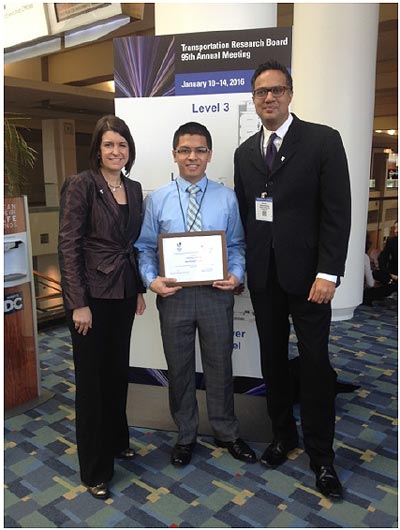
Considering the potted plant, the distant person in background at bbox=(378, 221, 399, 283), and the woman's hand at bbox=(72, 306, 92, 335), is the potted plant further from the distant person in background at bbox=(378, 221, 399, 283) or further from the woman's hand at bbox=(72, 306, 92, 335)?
the distant person in background at bbox=(378, 221, 399, 283)

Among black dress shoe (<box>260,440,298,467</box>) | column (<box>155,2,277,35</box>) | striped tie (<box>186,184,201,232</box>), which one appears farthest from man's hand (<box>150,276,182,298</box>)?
column (<box>155,2,277,35</box>)

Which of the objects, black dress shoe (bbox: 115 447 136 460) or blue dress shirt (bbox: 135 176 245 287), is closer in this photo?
blue dress shirt (bbox: 135 176 245 287)

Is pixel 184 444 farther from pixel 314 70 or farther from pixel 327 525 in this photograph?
pixel 314 70

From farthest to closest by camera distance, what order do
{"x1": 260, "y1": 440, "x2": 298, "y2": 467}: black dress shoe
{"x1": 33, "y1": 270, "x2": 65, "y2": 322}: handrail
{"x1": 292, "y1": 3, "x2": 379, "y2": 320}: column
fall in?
1. {"x1": 33, "y1": 270, "x2": 65, "y2": 322}: handrail
2. {"x1": 292, "y1": 3, "x2": 379, "y2": 320}: column
3. {"x1": 260, "y1": 440, "x2": 298, "y2": 467}: black dress shoe

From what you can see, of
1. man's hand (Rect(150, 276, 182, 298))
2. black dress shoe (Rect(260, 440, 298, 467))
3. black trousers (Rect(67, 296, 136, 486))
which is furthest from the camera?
black dress shoe (Rect(260, 440, 298, 467))

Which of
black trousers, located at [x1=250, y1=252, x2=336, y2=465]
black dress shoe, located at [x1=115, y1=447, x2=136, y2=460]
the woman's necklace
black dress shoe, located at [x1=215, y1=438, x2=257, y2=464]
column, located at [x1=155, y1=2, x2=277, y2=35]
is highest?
column, located at [x1=155, y1=2, x2=277, y2=35]

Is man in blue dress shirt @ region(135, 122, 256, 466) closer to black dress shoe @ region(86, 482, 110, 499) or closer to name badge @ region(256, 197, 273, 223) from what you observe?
name badge @ region(256, 197, 273, 223)

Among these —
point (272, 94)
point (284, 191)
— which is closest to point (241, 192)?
point (284, 191)

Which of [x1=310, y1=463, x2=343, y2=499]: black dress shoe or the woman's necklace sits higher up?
the woman's necklace

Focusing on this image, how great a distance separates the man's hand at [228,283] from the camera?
7.48ft

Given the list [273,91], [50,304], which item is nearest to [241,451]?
[273,91]

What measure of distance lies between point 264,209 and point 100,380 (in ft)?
3.69

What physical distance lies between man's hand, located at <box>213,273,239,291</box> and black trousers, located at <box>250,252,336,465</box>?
0.40 ft

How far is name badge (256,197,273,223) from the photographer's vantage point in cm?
218
